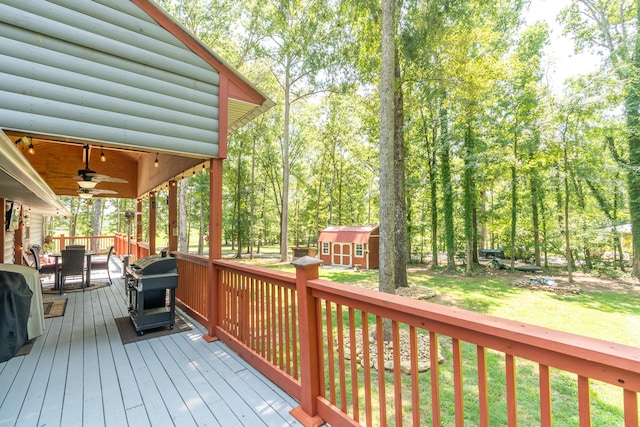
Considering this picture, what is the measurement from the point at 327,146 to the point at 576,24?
44.3ft

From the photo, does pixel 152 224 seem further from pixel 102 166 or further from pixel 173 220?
pixel 102 166

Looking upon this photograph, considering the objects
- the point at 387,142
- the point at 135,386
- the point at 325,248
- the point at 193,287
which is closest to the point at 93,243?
the point at 325,248

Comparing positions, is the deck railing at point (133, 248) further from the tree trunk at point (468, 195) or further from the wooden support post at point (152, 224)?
the tree trunk at point (468, 195)

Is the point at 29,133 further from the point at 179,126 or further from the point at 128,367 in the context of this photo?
the point at 128,367

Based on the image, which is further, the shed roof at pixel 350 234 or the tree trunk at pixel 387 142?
the shed roof at pixel 350 234

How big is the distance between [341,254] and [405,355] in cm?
1148

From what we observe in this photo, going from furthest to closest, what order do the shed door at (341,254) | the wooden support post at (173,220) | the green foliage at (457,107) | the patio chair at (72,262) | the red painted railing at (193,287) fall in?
the shed door at (341,254)
the green foliage at (457,107)
the wooden support post at (173,220)
the patio chair at (72,262)
the red painted railing at (193,287)

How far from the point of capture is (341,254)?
1577 centimetres

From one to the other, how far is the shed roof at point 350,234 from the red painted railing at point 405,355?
9.72m

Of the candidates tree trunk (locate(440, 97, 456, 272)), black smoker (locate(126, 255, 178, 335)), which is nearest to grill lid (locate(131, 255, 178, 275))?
black smoker (locate(126, 255, 178, 335))

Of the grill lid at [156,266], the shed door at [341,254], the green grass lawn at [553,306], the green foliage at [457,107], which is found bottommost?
the green grass lawn at [553,306]

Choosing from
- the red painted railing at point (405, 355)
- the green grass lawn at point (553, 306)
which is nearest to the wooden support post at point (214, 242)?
the red painted railing at point (405, 355)

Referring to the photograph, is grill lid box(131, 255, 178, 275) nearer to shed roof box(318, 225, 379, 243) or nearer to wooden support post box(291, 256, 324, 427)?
wooden support post box(291, 256, 324, 427)

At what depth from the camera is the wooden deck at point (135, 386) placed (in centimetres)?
217
